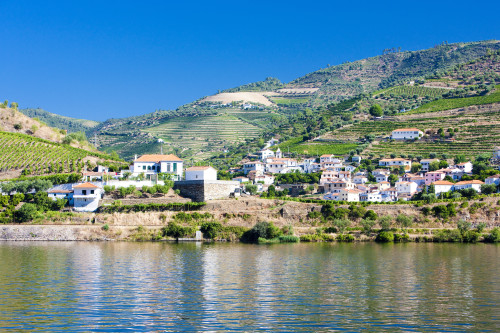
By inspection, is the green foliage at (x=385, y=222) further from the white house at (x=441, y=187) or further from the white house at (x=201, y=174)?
the white house at (x=201, y=174)

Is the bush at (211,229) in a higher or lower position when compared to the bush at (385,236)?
higher

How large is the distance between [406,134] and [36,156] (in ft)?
199

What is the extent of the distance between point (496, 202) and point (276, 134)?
7518 centimetres

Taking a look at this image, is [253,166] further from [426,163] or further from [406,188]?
[406,188]

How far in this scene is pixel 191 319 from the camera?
2320 cm

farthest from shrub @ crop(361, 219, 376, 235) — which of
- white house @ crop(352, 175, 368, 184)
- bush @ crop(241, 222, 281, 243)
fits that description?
white house @ crop(352, 175, 368, 184)

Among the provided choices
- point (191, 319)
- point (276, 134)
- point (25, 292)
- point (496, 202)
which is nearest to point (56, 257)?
point (25, 292)

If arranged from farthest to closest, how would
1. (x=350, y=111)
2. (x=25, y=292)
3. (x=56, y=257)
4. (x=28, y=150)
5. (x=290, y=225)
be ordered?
(x=350, y=111) → (x=28, y=150) → (x=290, y=225) → (x=56, y=257) → (x=25, y=292)

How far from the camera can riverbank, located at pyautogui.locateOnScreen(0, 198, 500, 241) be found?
189 feet

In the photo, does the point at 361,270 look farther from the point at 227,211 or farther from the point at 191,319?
the point at 227,211

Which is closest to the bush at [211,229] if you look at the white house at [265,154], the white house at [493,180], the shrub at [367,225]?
the shrub at [367,225]

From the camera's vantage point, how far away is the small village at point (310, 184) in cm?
6612

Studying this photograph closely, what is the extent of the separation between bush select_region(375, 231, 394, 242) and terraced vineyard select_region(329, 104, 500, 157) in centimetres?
4094

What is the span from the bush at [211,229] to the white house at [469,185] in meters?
32.4
